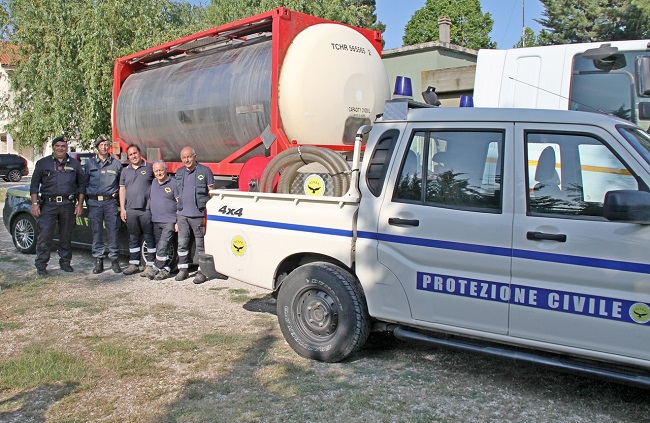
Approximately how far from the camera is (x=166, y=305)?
651cm

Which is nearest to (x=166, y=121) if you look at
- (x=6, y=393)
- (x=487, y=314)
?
(x=6, y=393)

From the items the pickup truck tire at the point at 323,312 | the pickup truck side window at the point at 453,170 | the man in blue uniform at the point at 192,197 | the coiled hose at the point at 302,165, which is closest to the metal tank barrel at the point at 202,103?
the man in blue uniform at the point at 192,197

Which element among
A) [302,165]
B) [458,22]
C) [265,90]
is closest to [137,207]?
[265,90]

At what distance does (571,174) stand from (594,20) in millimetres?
30856

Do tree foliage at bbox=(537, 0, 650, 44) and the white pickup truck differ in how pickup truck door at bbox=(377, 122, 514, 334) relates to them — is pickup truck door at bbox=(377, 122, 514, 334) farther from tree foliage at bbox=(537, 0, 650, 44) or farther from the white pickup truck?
tree foliage at bbox=(537, 0, 650, 44)

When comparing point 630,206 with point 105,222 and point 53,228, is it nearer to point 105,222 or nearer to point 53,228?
point 105,222

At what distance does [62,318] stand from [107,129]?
32.8ft

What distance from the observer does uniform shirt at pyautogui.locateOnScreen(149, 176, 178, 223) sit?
7.68 m

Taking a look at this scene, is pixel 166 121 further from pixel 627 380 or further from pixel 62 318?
pixel 627 380

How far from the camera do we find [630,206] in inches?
133

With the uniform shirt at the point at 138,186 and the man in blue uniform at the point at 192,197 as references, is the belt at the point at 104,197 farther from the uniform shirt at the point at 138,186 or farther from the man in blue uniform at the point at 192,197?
the man in blue uniform at the point at 192,197

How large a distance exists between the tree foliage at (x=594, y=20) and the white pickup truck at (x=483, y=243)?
81.6ft

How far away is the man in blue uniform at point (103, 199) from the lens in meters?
8.30

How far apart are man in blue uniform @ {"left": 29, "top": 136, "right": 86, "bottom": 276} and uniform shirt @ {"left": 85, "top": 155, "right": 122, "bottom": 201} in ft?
0.38
